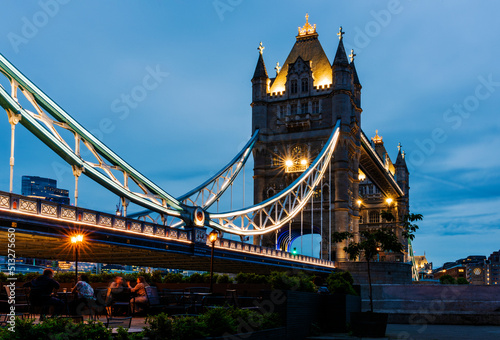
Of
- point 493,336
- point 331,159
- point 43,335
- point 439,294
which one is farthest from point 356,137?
point 43,335

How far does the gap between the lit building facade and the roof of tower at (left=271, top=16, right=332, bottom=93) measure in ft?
0.40

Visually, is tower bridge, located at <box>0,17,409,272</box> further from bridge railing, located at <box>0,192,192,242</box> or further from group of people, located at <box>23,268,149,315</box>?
group of people, located at <box>23,268,149,315</box>

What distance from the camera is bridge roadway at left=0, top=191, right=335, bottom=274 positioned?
25.6 m

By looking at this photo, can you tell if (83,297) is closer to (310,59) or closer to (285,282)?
(285,282)

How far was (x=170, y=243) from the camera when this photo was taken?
35750 mm

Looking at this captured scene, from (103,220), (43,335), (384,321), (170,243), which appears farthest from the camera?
(170,243)

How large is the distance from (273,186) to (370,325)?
52988 millimetres

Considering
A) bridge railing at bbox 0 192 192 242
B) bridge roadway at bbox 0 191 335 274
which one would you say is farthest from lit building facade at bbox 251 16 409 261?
bridge railing at bbox 0 192 192 242

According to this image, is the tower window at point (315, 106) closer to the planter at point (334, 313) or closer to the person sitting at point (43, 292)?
the planter at point (334, 313)

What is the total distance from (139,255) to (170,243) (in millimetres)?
3489

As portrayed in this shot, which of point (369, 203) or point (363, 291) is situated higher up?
point (369, 203)

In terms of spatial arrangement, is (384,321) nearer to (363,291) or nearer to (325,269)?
(363,291)

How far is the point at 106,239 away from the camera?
99.7 feet

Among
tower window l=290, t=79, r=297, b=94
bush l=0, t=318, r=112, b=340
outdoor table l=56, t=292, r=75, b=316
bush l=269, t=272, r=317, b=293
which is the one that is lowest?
outdoor table l=56, t=292, r=75, b=316
